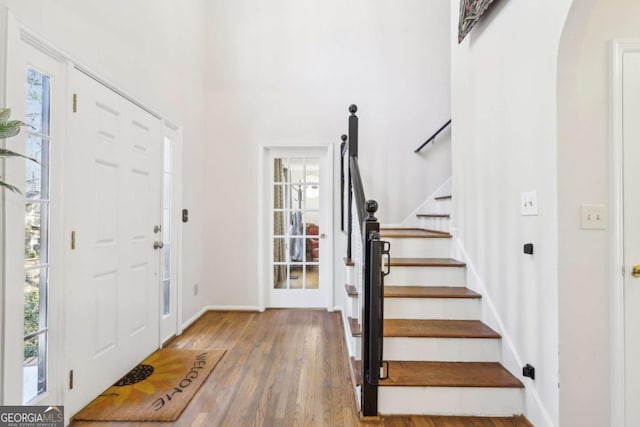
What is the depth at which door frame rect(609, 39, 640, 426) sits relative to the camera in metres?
1.50

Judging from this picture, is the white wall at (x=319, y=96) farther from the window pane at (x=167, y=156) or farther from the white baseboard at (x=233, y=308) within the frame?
the window pane at (x=167, y=156)

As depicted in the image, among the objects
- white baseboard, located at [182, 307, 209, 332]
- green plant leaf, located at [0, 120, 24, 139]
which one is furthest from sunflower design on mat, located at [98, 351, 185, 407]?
green plant leaf, located at [0, 120, 24, 139]

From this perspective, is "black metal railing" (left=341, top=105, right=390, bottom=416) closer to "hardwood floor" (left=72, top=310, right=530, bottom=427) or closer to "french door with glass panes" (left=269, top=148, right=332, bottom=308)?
"hardwood floor" (left=72, top=310, right=530, bottom=427)

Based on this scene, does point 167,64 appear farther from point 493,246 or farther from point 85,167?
point 493,246

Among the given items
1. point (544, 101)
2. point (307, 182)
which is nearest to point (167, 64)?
point (307, 182)

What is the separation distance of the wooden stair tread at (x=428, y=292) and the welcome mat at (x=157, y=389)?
4.90 ft

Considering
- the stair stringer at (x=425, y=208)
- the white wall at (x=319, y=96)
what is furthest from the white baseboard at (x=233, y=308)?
the stair stringer at (x=425, y=208)

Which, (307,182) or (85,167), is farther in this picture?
(307,182)

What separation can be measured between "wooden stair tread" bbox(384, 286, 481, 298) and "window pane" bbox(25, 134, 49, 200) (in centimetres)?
216

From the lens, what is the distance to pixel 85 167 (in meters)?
1.93

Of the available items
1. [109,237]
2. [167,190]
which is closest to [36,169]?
[109,237]

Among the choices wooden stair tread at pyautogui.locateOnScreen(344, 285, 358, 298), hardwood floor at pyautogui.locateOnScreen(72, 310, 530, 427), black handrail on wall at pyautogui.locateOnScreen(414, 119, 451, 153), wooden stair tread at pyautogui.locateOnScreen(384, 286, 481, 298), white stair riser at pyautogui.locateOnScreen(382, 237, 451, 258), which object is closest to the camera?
hardwood floor at pyautogui.locateOnScreen(72, 310, 530, 427)

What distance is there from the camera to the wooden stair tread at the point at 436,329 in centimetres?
204

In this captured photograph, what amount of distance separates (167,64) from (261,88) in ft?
3.76
